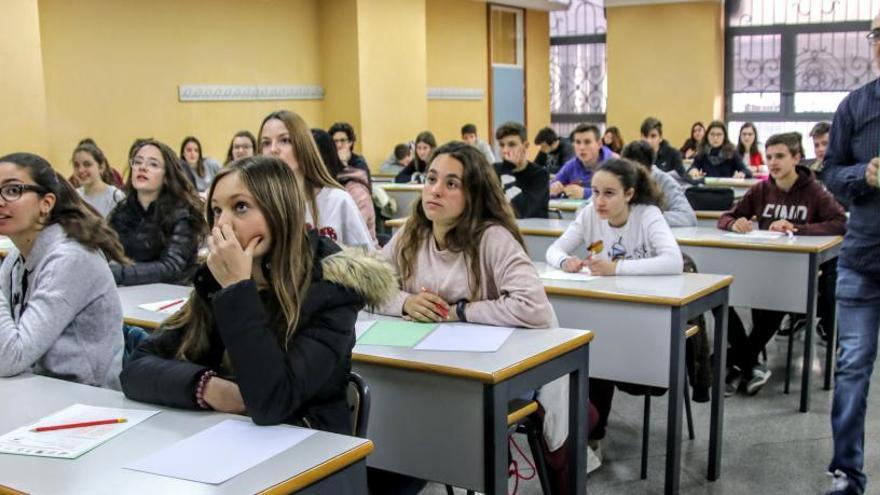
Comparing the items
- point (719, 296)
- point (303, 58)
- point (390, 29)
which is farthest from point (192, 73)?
point (719, 296)

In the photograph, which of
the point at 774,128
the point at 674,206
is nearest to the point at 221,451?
the point at 674,206

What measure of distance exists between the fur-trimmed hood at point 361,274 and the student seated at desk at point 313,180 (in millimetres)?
1468

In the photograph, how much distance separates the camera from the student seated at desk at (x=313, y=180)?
3637mm

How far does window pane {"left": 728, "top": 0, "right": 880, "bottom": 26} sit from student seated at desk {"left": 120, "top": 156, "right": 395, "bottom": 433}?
37.7 feet

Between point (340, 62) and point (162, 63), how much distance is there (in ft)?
7.28

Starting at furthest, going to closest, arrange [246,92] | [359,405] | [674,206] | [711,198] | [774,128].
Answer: [774,128], [246,92], [711,198], [674,206], [359,405]

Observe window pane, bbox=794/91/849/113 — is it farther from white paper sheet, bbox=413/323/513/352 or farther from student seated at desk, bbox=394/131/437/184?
white paper sheet, bbox=413/323/513/352

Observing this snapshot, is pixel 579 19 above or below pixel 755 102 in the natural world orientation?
above

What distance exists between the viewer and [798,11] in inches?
493

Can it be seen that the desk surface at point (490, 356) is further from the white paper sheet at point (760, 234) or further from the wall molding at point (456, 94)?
the wall molding at point (456, 94)

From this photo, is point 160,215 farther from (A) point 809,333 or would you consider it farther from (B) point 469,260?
(A) point 809,333

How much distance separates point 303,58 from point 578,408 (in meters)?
8.47

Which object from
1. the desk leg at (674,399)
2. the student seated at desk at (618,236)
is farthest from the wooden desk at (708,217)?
the desk leg at (674,399)

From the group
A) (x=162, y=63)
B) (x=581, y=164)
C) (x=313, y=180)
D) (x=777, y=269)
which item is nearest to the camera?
(x=313, y=180)
